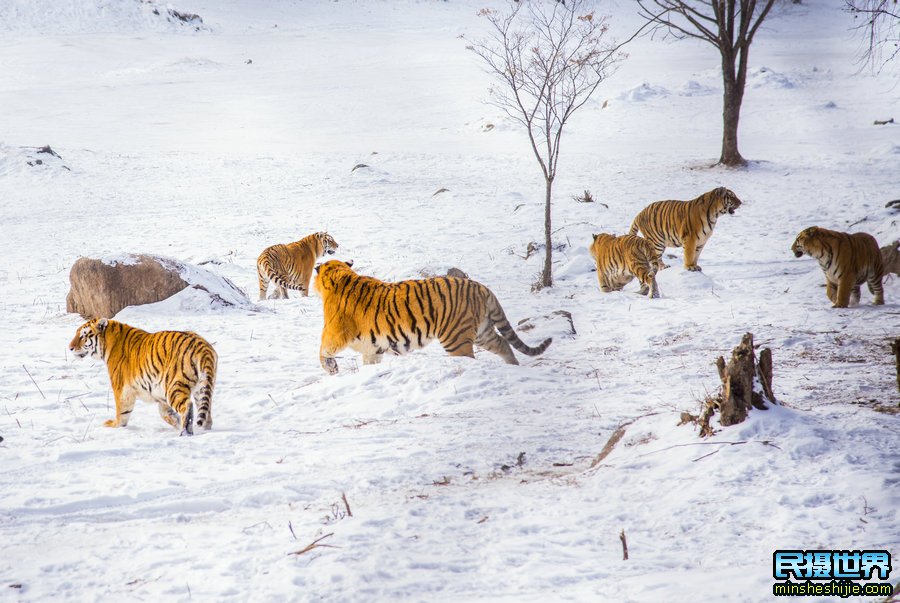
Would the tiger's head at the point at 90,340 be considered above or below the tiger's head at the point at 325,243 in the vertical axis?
below

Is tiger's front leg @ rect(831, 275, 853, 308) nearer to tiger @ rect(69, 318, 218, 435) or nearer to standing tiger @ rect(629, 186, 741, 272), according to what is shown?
standing tiger @ rect(629, 186, 741, 272)

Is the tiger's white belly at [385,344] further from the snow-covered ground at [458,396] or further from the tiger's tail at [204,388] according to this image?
the tiger's tail at [204,388]

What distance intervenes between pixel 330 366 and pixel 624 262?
5274 mm

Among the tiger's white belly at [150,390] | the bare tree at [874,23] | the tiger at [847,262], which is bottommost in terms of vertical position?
the tiger's white belly at [150,390]

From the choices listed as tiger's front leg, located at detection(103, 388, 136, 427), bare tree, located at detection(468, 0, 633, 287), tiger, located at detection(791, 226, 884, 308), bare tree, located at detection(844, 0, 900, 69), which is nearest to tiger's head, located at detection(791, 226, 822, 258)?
tiger, located at detection(791, 226, 884, 308)

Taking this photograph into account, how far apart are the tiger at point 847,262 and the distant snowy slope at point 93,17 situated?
4525 cm

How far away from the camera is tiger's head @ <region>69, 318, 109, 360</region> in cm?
667

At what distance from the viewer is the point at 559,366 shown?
7137 millimetres

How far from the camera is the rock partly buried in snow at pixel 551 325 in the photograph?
855 centimetres

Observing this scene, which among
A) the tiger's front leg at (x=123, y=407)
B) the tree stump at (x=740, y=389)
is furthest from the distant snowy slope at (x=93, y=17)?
the tree stump at (x=740, y=389)

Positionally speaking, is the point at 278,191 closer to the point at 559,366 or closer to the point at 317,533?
the point at 559,366

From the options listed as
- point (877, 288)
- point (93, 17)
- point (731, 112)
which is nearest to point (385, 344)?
point (877, 288)

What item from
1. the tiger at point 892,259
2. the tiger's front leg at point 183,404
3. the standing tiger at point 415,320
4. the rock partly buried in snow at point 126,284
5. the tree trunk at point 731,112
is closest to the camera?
the tiger's front leg at point 183,404

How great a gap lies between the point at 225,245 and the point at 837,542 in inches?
538
